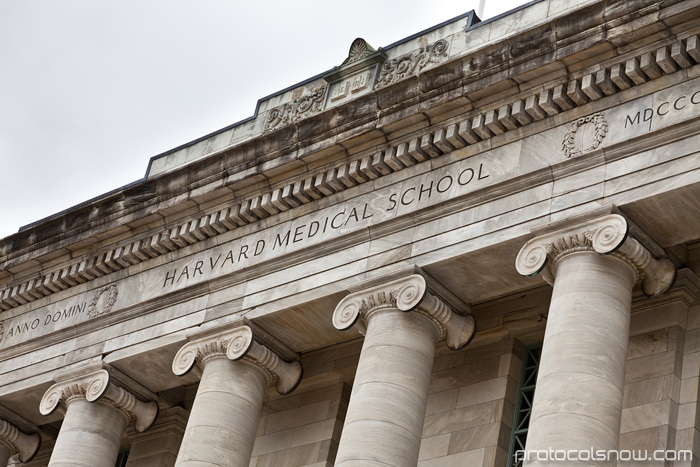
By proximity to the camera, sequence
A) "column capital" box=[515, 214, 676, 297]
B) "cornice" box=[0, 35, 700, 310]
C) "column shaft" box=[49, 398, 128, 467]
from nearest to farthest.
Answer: "column capital" box=[515, 214, 676, 297], "cornice" box=[0, 35, 700, 310], "column shaft" box=[49, 398, 128, 467]

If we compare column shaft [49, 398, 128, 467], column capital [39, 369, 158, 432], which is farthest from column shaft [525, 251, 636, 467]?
column shaft [49, 398, 128, 467]

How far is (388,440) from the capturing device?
24.0 metres

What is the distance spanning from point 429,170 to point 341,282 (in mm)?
2818

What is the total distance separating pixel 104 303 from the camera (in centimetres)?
3127

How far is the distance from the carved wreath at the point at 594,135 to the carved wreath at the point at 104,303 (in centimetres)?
1182

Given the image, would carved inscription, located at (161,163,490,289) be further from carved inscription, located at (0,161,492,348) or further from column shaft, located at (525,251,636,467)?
column shaft, located at (525,251,636,467)

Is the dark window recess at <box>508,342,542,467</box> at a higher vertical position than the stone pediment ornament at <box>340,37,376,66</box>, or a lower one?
lower

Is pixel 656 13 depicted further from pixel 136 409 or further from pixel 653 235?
pixel 136 409

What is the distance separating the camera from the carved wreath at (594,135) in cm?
2420

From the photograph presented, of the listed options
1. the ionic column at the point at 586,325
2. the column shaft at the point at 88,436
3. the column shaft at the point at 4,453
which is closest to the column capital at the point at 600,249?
the ionic column at the point at 586,325

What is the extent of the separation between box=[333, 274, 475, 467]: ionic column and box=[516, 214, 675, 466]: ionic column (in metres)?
2.51

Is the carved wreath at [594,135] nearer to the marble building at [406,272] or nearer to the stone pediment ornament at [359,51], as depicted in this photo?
the marble building at [406,272]

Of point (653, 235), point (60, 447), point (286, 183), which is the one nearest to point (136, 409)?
point (60, 447)

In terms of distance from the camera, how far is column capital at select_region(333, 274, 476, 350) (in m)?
25.3
